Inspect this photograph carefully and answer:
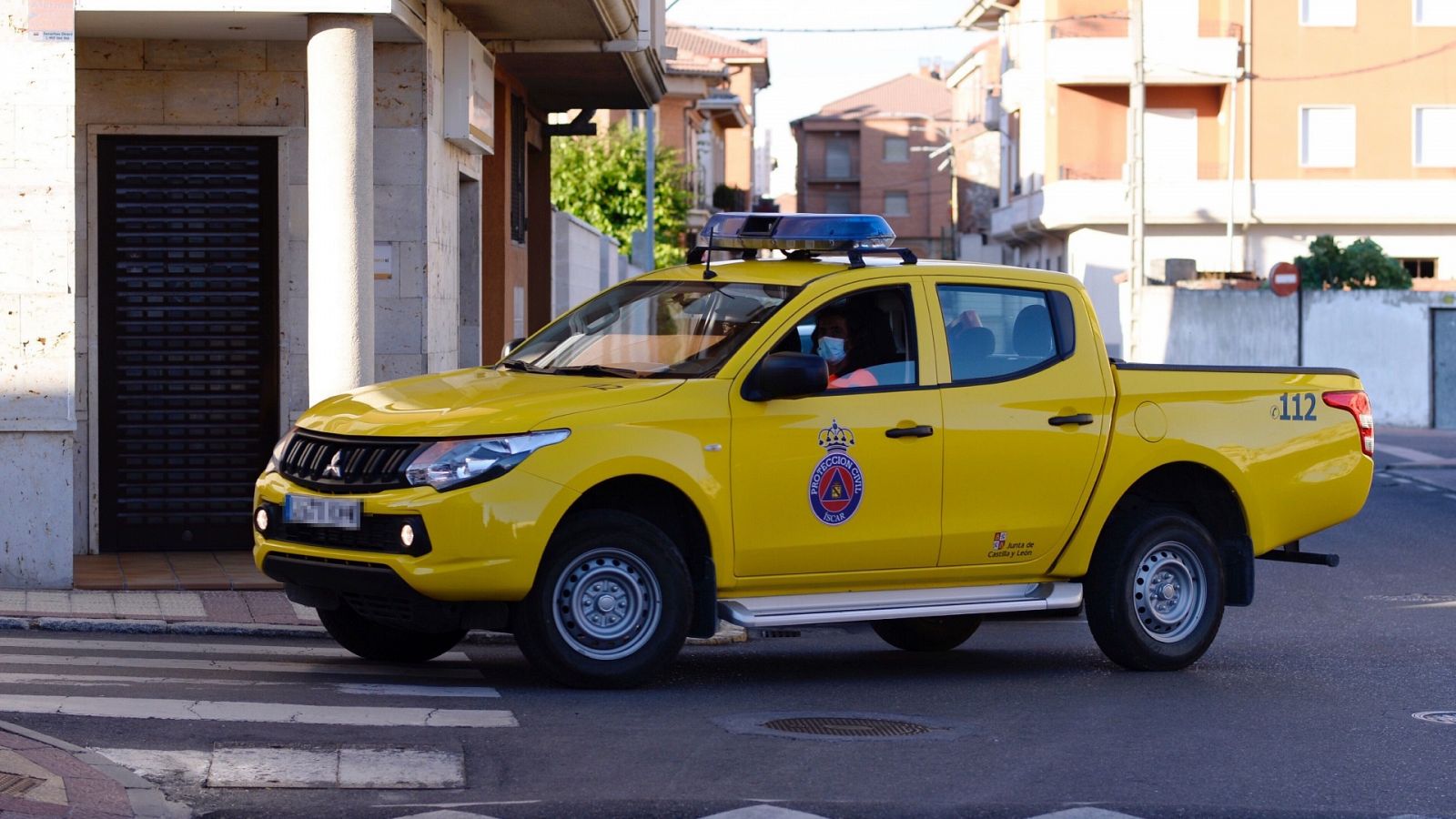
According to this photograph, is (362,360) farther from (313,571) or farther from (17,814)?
(17,814)

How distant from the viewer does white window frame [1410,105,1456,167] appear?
49556 mm

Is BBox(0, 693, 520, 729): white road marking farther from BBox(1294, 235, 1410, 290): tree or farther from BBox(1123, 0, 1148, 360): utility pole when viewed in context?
BBox(1294, 235, 1410, 290): tree

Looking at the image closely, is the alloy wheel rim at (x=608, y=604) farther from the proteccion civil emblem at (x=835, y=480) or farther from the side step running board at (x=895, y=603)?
the proteccion civil emblem at (x=835, y=480)

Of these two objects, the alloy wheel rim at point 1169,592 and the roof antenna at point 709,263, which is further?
the alloy wheel rim at point 1169,592

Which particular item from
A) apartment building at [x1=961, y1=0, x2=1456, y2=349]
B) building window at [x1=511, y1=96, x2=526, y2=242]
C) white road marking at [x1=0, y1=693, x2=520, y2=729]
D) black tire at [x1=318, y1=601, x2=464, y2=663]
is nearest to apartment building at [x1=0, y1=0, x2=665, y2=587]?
black tire at [x1=318, y1=601, x2=464, y2=663]

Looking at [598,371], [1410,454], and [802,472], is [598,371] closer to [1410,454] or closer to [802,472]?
[802,472]

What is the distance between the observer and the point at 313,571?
25.8 feet

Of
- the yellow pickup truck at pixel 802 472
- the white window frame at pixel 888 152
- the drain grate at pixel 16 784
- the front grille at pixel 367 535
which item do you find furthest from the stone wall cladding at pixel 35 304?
the white window frame at pixel 888 152

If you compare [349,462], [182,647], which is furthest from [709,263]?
[182,647]

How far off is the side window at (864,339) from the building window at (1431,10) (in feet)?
146

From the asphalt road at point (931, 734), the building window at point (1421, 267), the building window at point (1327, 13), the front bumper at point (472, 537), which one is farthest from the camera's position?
the building window at point (1421, 267)

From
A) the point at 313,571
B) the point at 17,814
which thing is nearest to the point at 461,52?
the point at 313,571

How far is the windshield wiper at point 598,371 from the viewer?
8477 mm

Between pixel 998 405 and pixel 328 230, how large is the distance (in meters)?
4.65
